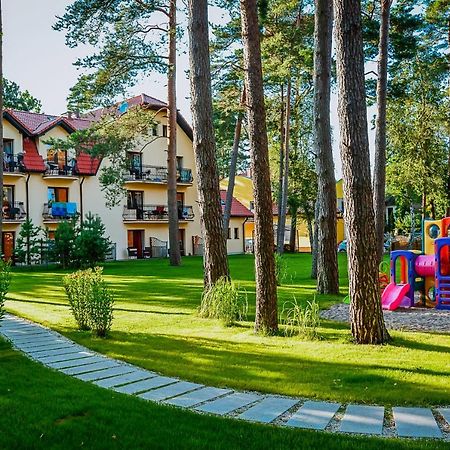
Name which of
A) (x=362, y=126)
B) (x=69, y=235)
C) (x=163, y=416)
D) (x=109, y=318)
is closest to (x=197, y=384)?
(x=163, y=416)

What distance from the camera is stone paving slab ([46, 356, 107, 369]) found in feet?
18.6

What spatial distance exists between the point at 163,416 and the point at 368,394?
1725 millimetres

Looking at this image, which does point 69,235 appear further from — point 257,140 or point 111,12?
point 257,140

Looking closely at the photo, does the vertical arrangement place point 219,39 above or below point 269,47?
above

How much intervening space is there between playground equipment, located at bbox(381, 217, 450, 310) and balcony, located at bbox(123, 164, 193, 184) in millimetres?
23249

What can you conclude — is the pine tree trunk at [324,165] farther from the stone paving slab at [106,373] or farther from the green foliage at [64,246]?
the green foliage at [64,246]

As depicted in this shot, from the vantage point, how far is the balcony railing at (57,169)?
1143 inches

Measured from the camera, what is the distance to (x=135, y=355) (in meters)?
6.22

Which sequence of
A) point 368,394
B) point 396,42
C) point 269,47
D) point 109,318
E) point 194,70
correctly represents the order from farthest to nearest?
point 269,47, point 396,42, point 194,70, point 109,318, point 368,394

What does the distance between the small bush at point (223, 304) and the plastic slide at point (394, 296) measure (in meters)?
2.66

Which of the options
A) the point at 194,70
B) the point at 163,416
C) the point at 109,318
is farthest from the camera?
the point at 194,70

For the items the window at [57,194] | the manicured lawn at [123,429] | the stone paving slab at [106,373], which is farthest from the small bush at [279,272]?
the window at [57,194]

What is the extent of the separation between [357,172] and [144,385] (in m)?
3.40

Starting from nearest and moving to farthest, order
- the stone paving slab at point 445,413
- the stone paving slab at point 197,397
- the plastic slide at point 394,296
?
1. the stone paving slab at point 445,413
2. the stone paving slab at point 197,397
3. the plastic slide at point 394,296
